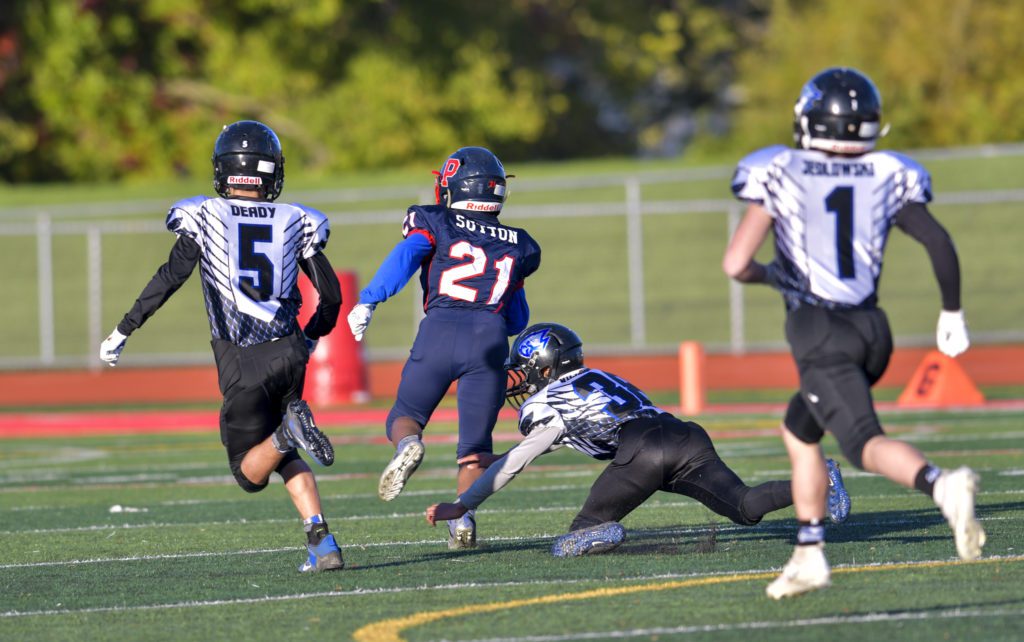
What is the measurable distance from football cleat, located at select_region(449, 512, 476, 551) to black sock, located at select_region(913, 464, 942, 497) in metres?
2.55

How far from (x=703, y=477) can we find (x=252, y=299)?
2.10m

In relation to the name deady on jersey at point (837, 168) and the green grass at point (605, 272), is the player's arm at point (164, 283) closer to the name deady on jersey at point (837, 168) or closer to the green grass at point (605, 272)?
the name deady on jersey at point (837, 168)

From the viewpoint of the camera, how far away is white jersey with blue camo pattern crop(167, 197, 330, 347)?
24.1 ft

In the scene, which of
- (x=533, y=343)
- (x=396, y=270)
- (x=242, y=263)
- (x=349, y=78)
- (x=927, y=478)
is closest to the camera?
(x=927, y=478)

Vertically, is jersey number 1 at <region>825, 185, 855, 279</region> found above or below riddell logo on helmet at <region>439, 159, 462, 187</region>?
below

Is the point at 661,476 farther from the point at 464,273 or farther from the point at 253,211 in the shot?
the point at 253,211

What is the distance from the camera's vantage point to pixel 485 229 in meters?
8.16

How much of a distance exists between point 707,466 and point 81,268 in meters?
17.3

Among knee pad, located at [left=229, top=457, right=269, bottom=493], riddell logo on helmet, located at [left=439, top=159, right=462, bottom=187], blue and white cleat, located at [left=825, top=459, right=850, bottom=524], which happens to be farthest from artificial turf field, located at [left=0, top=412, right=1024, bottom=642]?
riddell logo on helmet, located at [left=439, top=159, right=462, bottom=187]

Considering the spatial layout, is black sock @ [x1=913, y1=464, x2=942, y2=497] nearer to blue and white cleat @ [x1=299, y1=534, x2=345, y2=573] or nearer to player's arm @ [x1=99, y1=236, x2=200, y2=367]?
blue and white cleat @ [x1=299, y1=534, x2=345, y2=573]

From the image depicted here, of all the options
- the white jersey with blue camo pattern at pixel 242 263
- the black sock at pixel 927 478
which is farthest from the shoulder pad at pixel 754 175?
the white jersey with blue camo pattern at pixel 242 263

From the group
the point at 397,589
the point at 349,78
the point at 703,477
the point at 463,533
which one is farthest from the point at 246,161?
the point at 349,78

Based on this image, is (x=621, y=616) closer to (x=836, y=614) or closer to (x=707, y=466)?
(x=836, y=614)

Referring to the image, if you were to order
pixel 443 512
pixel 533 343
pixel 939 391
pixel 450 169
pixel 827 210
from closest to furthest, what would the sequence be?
pixel 827 210
pixel 443 512
pixel 533 343
pixel 450 169
pixel 939 391
